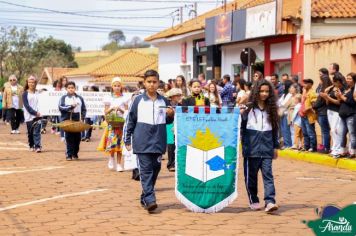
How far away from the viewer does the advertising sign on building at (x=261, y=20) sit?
81.7ft

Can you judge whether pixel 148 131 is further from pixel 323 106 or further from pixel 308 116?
pixel 308 116

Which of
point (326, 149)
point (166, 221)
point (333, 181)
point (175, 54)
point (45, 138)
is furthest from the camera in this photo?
point (175, 54)

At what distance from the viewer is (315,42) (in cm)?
2055

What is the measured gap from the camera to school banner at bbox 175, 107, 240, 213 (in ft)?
29.3

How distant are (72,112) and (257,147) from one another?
25.1 feet

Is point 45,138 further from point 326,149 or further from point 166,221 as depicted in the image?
point 166,221

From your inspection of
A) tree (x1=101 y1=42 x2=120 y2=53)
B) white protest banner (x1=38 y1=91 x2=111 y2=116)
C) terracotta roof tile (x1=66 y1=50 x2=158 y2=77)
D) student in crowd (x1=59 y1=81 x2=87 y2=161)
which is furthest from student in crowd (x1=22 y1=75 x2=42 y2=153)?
tree (x1=101 y1=42 x2=120 y2=53)

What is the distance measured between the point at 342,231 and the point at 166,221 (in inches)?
112

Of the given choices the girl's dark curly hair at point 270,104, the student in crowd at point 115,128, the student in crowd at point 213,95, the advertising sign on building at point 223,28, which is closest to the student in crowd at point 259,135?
the girl's dark curly hair at point 270,104

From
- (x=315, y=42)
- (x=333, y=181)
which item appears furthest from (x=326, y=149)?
(x=315, y=42)

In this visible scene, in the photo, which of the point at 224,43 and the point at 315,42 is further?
the point at 224,43

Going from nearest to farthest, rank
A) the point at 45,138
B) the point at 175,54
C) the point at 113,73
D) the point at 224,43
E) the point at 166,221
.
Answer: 1. the point at 166,221
2. the point at 45,138
3. the point at 224,43
4. the point at 175,54
5. the point at 113,73

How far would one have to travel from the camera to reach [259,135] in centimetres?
900

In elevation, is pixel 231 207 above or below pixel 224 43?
below
